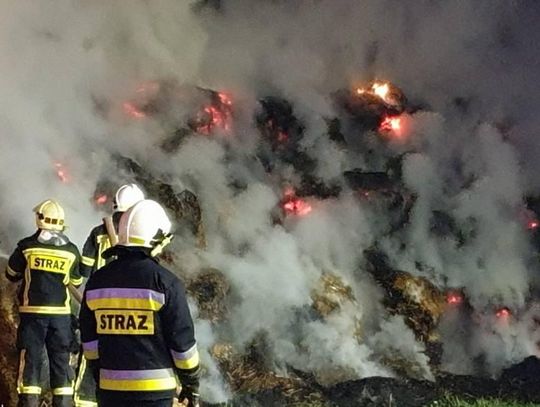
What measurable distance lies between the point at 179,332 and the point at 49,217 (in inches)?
129

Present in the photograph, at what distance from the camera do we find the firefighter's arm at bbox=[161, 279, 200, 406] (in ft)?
15.0

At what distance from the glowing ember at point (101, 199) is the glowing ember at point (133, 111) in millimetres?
1821

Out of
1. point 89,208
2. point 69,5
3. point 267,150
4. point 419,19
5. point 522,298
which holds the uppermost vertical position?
point 419,19

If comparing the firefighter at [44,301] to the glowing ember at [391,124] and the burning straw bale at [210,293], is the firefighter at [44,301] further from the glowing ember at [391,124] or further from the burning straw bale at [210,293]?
the glowing ember at [391,124]

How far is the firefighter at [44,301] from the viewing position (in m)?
7.39

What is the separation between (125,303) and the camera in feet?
15.2

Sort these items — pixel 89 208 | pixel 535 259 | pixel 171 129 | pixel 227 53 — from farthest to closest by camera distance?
pixel 227 53, pixel 535 259, pixel 171 129, pixel 89 208

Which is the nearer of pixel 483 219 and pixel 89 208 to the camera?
pixel 89 208

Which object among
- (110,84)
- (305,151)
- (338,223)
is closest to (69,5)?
(110,84)

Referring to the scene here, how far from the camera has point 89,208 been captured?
10195 millimetres

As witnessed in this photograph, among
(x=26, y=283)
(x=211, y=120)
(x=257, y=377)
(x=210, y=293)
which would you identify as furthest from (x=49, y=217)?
(x=211, y=120)

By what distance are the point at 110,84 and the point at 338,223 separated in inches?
163

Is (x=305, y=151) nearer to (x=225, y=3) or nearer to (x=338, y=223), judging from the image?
(x=338, y=223)

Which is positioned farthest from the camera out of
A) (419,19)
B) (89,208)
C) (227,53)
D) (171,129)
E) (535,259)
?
(419,19)
